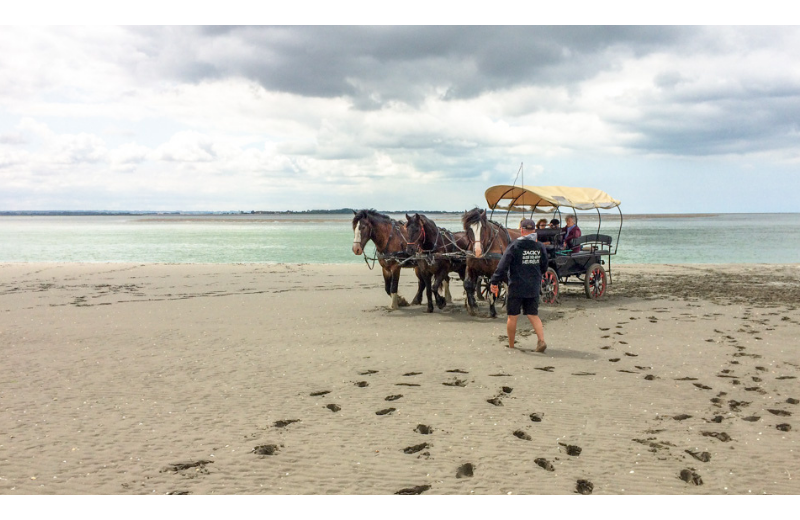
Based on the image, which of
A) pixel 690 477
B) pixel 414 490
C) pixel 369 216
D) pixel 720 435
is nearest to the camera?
pixel 414 490

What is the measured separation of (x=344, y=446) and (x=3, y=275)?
23794mm

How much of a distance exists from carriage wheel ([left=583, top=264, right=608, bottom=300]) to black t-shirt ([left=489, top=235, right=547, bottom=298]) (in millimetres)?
6619

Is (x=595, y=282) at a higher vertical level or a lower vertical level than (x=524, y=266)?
lower

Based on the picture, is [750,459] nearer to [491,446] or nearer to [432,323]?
[491,446]

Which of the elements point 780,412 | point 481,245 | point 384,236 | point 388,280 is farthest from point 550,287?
point 780,412

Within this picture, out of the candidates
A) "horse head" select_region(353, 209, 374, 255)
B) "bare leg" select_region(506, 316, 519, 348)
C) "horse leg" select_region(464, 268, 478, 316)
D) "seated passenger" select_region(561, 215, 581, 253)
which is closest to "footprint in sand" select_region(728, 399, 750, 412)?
"bare leg" select_region(506, 316, 519, 348)

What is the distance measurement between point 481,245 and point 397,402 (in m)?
5.43

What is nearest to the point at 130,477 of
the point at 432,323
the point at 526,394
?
the point at 526,394

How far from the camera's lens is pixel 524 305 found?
8.41 meters

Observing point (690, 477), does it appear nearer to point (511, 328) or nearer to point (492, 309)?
point (511, 328)

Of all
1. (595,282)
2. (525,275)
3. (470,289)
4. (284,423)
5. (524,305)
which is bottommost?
(284,423)

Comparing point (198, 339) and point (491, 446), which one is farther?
point (198, 339)

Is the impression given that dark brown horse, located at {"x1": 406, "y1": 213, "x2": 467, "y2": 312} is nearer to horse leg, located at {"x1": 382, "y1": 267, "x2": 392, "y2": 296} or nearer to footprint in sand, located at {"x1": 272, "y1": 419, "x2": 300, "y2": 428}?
horse leg, located at {"x1": 382, "y1": 267, "x2": 392, "y2": 296}

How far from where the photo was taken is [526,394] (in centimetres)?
639
